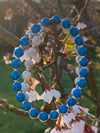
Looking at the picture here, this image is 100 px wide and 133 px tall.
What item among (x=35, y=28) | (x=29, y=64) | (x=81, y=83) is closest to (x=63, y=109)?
(x=81, y=83)

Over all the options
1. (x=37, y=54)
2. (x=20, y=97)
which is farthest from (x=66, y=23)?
(x=20, y=97)

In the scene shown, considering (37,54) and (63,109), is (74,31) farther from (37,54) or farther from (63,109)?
(63,109)

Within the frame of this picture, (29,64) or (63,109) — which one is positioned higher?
(29,64)

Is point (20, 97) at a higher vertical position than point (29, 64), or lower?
lower

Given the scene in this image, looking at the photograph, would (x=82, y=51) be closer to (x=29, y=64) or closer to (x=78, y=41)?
(x=78, y=41)

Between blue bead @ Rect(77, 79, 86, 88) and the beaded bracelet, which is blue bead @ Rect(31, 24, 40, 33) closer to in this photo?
the beaded bracelet

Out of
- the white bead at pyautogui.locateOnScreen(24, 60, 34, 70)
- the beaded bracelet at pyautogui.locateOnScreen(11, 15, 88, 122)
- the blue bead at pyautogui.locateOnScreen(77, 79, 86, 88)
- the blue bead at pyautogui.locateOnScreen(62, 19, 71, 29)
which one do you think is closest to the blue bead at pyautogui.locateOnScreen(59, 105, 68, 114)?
the beaded bracelet at pyautogui.locateOnScreen(11, 15, 88, 122)

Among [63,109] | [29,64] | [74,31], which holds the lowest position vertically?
[63,109]

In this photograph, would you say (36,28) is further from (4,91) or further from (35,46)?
(4,91)

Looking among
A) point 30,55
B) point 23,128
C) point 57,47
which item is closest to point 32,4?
point 57,47

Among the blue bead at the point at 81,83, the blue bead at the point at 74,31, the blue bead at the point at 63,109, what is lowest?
the blue bead at the point at 63,109

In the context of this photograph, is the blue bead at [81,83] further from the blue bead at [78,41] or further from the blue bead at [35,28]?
the blue bead at [35,28]

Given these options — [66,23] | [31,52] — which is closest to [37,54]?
[31,52]

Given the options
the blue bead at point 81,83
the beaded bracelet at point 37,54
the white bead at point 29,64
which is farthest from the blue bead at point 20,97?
the blue bead at point 81,83
